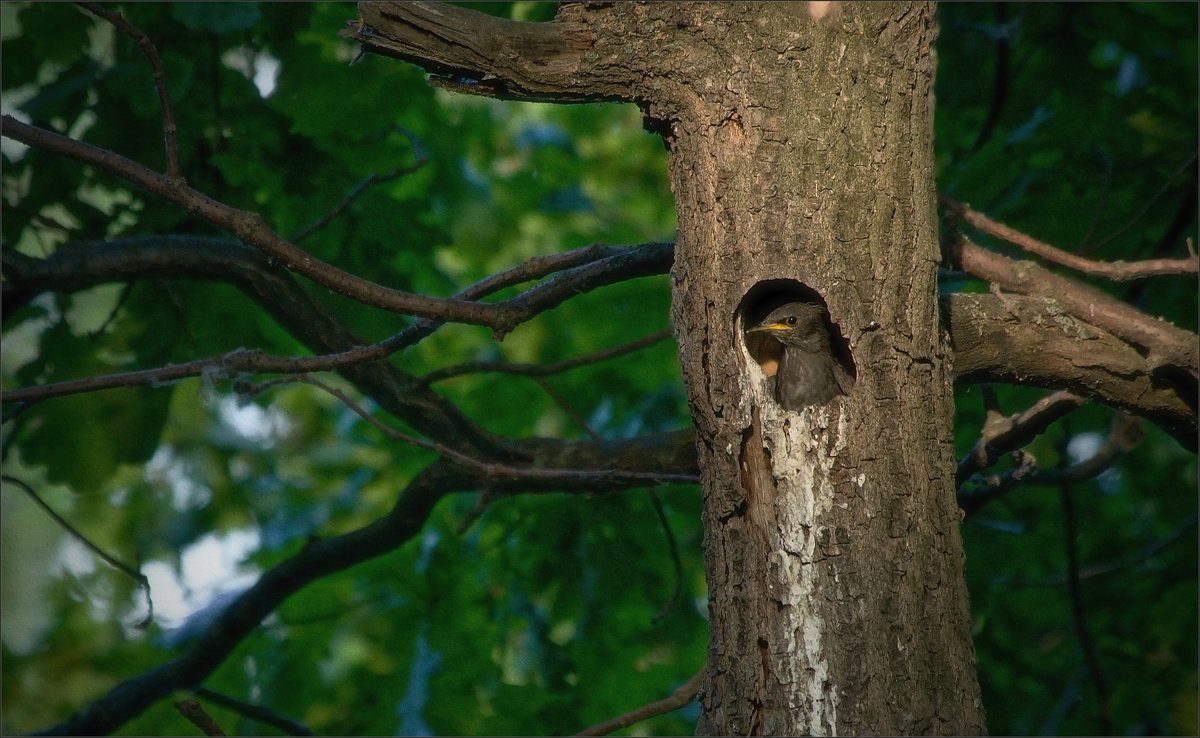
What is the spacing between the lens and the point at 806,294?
2.73 metres

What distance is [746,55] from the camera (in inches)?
102

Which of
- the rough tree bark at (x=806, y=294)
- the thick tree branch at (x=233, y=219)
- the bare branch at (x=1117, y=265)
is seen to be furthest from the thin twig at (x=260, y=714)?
the bare branch at (x=1117, y=265)

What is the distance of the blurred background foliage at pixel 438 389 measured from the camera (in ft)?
15.0

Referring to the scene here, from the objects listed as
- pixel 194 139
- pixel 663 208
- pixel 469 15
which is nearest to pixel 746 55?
pixel 469 15

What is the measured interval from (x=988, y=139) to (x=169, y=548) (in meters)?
5.29

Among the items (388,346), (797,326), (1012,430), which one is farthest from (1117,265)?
(388,346)

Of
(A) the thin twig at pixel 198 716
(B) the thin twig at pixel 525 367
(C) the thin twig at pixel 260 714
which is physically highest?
(B) the thin twig at pixel 525 367

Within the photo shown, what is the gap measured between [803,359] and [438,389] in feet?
9.93

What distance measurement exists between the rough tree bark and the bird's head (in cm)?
24

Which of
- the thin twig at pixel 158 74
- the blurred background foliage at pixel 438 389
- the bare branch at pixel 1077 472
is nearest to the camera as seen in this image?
the thin twig at pixel 158 74

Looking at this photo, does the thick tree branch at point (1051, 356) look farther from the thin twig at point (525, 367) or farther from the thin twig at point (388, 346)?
the thin twig at point (525, 367)

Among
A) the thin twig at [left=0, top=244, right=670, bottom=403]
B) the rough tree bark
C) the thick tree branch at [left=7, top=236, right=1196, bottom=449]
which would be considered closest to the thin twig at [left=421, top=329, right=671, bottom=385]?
the thick tree branch at [left=7, top=236, right=1196, bottom=449]

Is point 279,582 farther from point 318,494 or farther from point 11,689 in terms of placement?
point 11,689

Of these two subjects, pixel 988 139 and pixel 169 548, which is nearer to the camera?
pixel 988 139
